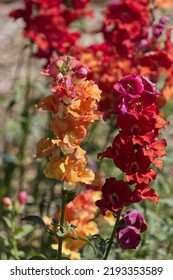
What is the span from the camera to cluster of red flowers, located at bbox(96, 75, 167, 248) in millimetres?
2379

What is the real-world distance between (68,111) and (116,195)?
1.07 ft

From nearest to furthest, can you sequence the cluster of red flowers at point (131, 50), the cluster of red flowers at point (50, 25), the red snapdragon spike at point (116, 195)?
1. the red snapdragon spike at point (116, 195)
2. the cluster of red flowers at point (131, 50)
3. the cluster of red flowers at point (50, 25)

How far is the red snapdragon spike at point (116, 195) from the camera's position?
247 centimetres

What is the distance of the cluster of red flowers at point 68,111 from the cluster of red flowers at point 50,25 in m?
1.41

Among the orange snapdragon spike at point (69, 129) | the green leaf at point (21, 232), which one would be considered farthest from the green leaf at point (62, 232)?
the green leaf at point (21, 232)

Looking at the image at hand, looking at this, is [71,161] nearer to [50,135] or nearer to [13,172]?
[50,135]

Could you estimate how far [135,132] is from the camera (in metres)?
2.40

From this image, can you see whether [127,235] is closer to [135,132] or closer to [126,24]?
[135,132]

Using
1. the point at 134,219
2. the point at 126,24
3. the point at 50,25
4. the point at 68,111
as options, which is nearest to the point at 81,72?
the point at 68,111

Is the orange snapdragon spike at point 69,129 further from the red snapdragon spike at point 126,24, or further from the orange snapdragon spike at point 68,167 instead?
the red snapdragon spike at point 126,24

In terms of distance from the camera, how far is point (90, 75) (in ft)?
11.5

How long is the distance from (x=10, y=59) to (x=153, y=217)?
11.3 feet

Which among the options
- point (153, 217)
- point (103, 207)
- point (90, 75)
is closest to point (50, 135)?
point (90, 75)

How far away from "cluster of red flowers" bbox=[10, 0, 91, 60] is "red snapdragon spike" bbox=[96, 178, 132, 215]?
1399 millimetres
